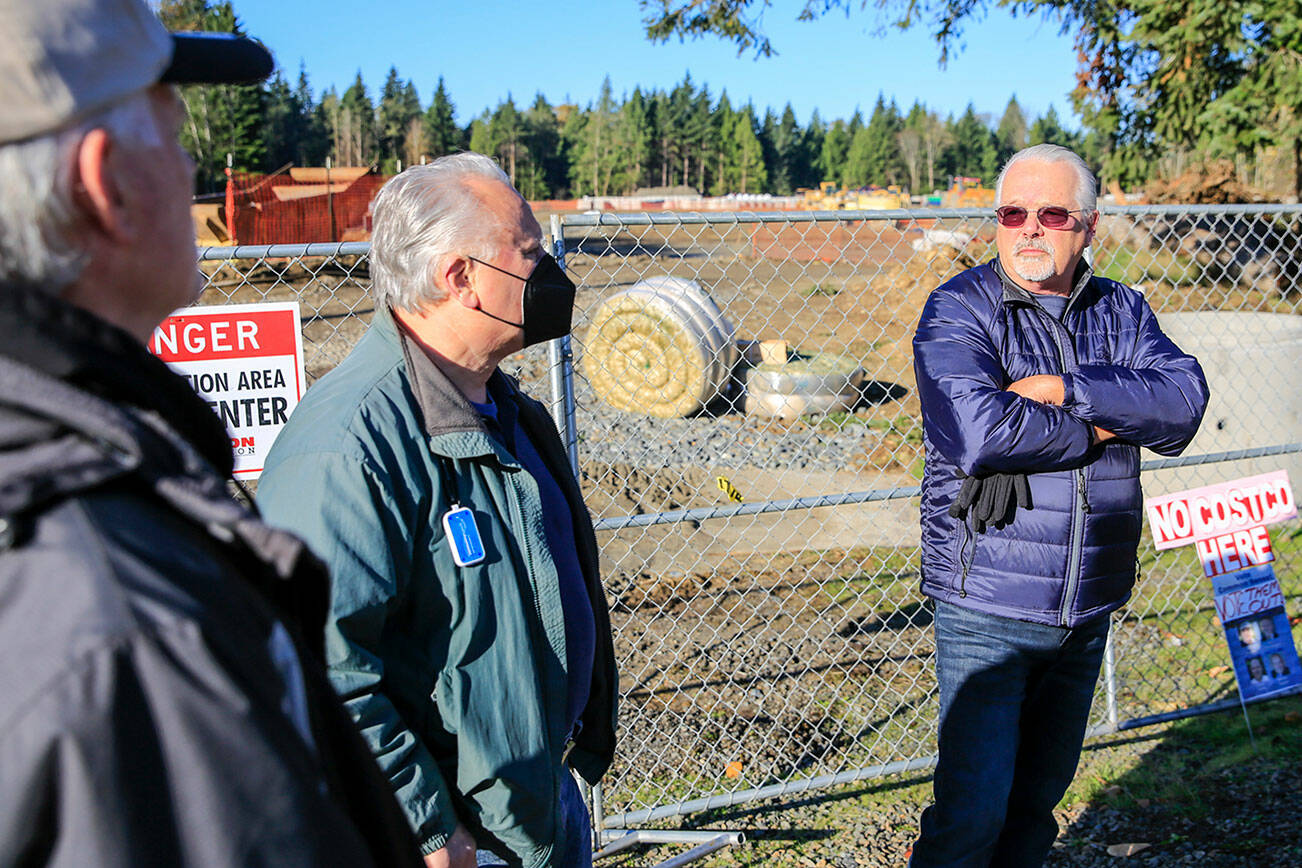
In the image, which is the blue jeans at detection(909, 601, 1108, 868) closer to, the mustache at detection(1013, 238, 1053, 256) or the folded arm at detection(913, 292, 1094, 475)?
the folded arm at detection(913, 292, 1094, 475)

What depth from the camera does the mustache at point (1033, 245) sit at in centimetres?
270

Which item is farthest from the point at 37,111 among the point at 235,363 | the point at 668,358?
the point at 668,358

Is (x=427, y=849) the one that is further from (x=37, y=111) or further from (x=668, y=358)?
(x=668, y=358)

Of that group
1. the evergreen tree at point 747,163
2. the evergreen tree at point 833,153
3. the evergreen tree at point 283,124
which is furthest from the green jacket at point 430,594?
the evergreen tree at point 833,153

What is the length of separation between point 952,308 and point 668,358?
346 inches

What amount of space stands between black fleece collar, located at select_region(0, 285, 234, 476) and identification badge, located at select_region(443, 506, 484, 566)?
0.89 metres

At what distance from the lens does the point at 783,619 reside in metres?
5.84

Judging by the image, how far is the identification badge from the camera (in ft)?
5.85

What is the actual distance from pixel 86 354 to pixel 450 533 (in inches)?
41.2

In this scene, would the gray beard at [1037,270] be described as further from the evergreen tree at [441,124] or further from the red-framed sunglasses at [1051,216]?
the evergreen tree at [441,124]

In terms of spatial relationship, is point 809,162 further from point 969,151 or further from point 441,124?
point 441,124

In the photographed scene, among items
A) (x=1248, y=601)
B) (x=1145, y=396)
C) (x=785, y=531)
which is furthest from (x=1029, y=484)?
(x=785, y=531)

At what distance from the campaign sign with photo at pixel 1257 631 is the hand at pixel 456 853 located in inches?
139

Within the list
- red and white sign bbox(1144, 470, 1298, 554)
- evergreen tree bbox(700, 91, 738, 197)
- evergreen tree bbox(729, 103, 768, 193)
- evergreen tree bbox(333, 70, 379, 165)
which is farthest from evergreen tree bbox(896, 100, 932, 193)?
red and white sign bbox(1144, 470, 1298, 554)
